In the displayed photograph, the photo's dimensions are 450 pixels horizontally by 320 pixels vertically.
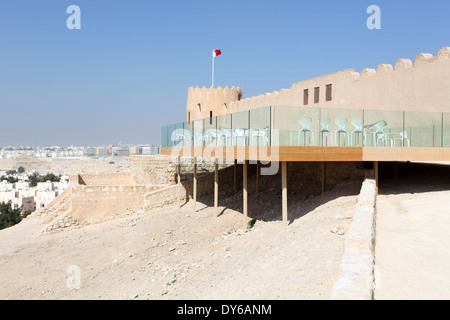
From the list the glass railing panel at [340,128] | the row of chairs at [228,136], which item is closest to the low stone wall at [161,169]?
the row of chairs at [228,136]

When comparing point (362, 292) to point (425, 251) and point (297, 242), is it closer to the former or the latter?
point (425, 251)

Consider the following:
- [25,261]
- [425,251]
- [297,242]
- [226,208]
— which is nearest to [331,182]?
[226,208]

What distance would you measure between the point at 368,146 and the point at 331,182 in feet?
9.74

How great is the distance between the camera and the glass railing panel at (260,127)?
36.0 feet

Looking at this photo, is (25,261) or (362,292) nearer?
(362,292)

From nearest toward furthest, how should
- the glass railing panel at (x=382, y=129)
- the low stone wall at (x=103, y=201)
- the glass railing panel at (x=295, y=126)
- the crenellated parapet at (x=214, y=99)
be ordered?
the glass railing panel at (x=295, y=126)
the glass railing panel at (x=382, y=129)
the low stone wall at (x=103, y=201)
the crenellated parapet at (x=214, y=99)

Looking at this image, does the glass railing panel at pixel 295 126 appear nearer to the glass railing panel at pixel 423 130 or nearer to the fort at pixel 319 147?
the fort at pixel 319 147

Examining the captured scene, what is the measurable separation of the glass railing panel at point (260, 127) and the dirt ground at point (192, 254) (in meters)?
2.57

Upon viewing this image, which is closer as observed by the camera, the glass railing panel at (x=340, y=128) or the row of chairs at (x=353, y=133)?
the row of chairs at (x=353, y=133)

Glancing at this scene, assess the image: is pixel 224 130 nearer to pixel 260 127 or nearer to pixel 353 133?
pixel 260 127

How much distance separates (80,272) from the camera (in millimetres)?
12305

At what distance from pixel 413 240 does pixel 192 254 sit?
6.78m

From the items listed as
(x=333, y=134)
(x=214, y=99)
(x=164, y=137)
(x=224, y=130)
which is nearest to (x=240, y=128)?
(x=224, y=130)

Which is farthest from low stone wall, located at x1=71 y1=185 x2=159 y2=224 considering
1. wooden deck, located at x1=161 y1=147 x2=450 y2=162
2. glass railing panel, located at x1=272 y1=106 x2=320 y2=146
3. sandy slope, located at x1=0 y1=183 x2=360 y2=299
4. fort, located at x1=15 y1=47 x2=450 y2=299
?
glass railing panel, located at x1=272 y1=106 x2=320 y2=146
